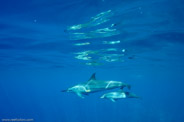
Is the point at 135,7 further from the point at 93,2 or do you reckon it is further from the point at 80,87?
the point at 80,87

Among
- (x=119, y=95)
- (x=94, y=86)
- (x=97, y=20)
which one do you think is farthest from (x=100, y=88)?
(x=97, y=20)

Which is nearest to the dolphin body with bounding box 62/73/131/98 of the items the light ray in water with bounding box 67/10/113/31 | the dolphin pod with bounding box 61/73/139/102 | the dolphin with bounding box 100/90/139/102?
the dolphin pod with bounding box 61/73/139/102

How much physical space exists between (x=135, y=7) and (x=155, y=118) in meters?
34.2

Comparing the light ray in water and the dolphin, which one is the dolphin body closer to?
the dolphin

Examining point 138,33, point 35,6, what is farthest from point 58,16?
point 138,33

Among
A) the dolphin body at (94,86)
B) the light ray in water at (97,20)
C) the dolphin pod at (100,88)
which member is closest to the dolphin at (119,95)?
the dolphin pod at (100,88)

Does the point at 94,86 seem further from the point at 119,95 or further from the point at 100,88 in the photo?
the point at 119,95

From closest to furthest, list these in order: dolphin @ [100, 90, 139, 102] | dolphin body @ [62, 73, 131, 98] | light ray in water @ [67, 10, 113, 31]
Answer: dolphin body @ [62, 73, 131, 98], dolphin @ [100, 90, 139, 102], light ray in water @ [67, 10, 113, 31]

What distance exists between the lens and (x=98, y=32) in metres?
16.1


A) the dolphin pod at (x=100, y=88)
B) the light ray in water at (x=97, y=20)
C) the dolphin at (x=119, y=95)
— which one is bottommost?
the dolphin at (x=119, y=95)

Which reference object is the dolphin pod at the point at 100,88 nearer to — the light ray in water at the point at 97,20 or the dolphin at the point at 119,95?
the dolphin at the point at 119,95

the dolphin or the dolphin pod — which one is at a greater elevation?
the dolphin pod

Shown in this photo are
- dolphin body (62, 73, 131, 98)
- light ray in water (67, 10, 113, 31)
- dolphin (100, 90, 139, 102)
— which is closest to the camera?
dolphin body (62, 73, 131, 98)

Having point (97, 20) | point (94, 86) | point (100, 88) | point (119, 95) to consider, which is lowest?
point (119, 95)
